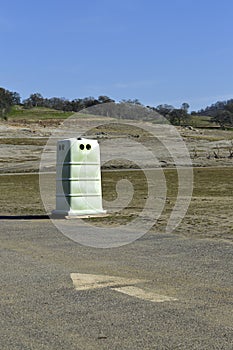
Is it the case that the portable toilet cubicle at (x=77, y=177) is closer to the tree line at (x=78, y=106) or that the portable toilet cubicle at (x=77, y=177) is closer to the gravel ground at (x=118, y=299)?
the gravel ground at (x=118, y=299)

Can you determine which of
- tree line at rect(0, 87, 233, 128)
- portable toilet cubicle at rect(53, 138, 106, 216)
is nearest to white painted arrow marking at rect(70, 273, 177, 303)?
portable toilet cubicle at rect(53, 138, 106, 216)

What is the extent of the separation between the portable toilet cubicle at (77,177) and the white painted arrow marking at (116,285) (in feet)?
24.3

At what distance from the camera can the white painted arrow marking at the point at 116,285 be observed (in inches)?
288

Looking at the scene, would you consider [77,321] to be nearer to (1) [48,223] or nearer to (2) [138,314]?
(2) [138,314]

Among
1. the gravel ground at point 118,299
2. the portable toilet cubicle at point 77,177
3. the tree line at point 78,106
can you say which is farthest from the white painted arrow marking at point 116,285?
the tree line at point 78,106

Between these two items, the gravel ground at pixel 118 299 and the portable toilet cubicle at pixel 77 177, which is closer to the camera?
the gravel ground at pixel 118 299

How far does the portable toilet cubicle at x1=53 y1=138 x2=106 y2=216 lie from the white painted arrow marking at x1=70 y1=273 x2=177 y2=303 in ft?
24.3

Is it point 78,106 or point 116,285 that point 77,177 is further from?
point 78,106

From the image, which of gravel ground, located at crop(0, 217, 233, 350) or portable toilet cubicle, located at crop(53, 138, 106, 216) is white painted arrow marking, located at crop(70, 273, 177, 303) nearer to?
gravel ground, located at crop(0, 217, 233, 350)

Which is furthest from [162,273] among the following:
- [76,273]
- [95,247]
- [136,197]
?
[136,197]

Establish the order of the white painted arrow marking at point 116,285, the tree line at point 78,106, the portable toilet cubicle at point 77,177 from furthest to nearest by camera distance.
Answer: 1. the tree line at point 78,106
2. the portable toilet cubicle at point 77,177
3. the white painted arrow marking at point 116,285

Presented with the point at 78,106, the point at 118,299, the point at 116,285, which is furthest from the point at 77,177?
the point at 78,106

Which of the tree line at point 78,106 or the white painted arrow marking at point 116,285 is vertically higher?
the tree line at point 78,106

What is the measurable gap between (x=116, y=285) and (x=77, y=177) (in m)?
8.25
